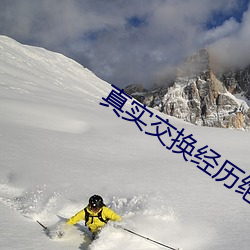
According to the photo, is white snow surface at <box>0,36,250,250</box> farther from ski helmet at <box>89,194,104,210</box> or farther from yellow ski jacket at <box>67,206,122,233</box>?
ski helmet at <box>89,194,104,210</box>

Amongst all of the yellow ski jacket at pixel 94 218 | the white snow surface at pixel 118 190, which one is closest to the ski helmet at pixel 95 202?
the yellow ski jacket at pixel 94 218

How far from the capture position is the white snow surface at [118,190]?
5.24 m

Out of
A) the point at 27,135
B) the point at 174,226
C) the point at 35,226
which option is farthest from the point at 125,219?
the point at 27,135

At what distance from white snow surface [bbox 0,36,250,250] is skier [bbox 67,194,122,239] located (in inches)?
7.3

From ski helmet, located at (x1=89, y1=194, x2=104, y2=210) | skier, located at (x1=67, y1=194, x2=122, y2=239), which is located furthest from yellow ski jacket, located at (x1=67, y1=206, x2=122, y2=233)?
ski helmet, located at (x1=89, y1=194, x2=104, y2=210)

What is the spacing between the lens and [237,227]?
17.8ft

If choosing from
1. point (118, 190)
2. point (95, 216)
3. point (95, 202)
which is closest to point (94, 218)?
point (95, 216)

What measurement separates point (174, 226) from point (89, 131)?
9112 millimetres

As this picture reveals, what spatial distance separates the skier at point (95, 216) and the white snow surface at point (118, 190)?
0.61 ft

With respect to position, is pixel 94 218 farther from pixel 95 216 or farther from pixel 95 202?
pixel 95 202

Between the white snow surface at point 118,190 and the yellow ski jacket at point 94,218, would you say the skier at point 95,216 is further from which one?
the white snow surface at point 118,190

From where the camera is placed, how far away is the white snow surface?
5.24 meters

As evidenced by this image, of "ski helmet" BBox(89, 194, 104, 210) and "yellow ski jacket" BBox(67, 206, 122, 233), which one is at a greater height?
"ski helmet" BBox(89, 194, 104, 210)

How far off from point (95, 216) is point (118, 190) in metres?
1.77
